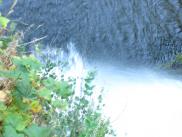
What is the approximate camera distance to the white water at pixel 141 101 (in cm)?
634

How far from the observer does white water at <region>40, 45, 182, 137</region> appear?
634cm

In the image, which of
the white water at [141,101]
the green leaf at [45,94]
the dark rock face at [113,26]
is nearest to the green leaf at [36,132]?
the green leaf at [45,94]

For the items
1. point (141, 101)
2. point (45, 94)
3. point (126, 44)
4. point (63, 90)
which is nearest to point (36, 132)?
point (45, 94)

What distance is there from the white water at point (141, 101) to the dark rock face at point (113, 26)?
1.19 m

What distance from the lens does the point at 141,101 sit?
757 cm

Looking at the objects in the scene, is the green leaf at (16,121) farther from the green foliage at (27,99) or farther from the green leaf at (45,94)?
the green leaf at (45,94)

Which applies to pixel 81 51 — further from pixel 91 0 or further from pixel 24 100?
pixel 24 100

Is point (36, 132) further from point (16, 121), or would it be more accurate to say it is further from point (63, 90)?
point (63, 90)

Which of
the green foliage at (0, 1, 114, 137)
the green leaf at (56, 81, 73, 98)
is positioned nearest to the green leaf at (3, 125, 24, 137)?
the green foliage at (0, 1, 114, 137)

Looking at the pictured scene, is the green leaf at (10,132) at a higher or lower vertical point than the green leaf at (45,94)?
lower

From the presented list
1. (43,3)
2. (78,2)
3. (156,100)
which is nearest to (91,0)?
(78,2)

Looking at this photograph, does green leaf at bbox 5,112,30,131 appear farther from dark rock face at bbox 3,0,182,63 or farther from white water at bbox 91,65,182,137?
dark rock face at bbox 3,0,182,63

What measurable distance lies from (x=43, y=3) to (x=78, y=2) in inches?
40.8

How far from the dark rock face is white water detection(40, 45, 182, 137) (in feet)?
3.89
